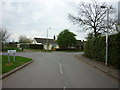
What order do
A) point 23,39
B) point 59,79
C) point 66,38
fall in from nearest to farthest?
point 59,79 < point 66,38 < point 23,39

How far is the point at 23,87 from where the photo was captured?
483 centimetres

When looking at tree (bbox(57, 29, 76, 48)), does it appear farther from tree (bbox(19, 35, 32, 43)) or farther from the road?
tree (bbox(19, 35, 32, 43))

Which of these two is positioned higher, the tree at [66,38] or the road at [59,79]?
the tree at [66,38]

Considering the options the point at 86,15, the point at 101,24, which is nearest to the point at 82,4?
the point at 86,15

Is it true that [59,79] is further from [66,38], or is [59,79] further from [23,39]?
[23,39]

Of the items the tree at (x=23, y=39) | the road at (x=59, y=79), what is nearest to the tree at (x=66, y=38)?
the road at (x=59, y=79)

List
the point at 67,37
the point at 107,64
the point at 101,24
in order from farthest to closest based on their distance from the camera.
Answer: the point at 67,37 → the point at 101,24 → the point at 107,64

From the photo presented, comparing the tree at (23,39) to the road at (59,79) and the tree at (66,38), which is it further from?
the road at (59,79)

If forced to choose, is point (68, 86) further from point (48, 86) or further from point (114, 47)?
point (114, 47)

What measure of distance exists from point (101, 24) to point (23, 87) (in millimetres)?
21914

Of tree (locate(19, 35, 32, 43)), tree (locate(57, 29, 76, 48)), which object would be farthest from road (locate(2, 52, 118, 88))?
tree (locate(19, 35, 32, 43))

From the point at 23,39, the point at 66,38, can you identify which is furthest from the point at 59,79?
the point at 23,39

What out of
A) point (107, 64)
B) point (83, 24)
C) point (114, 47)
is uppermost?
point (83, 24)

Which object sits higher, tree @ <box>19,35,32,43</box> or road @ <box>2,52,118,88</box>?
tree @ <box>19,35,32,43</box>
